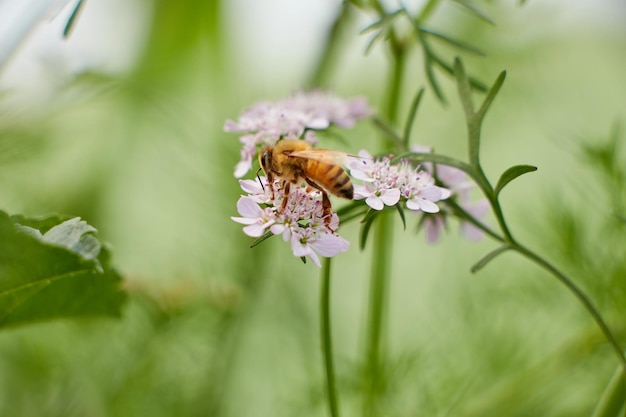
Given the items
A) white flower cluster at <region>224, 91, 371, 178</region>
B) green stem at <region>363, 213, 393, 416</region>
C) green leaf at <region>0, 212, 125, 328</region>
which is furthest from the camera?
green stem at <region>363, 213, 393, 416</region>

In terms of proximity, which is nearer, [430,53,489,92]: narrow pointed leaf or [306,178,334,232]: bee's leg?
[306,178,334,232]: bee's leg

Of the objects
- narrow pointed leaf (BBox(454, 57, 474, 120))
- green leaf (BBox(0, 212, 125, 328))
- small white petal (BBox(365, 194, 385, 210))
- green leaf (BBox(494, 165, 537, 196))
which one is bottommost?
green leaf (BBox(0, 212, 125, 328))

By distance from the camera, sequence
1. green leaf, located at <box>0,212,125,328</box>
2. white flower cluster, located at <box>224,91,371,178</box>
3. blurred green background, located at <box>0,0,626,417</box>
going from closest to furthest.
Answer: green leaf, located at <box>0,212,125,328</box> → white flower cluster, located at <box>224,91,371,178</box> → blurred green background, located at <box>0,0,626,417</box>

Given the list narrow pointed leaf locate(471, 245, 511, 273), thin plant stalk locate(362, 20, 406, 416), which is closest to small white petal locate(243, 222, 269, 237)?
narrow pointed leaf locate(471, 245, 511, 273)

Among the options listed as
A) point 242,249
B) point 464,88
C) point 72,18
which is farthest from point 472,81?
point 242,249

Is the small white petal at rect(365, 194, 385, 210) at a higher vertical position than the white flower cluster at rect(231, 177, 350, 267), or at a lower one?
higher

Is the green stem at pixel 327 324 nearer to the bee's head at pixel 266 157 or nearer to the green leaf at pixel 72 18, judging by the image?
the bee's head at pixel 266 157

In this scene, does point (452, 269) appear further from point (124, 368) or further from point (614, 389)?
point (614, 389)

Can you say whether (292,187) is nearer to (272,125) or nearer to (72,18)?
(272,125)

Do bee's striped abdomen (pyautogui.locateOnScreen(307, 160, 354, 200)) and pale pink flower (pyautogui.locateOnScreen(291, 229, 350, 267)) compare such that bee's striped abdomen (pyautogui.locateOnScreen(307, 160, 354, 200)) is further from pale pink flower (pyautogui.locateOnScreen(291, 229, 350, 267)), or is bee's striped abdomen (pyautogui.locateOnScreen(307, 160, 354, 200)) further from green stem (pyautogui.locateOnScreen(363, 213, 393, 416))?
green stem (pyautogui.locateOnScreen(363, 213, 393, 416))
